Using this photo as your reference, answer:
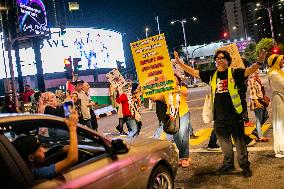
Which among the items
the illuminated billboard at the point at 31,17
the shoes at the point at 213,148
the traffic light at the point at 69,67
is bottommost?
the shoes at the point at 213,148

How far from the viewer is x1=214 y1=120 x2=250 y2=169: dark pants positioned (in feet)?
20.2

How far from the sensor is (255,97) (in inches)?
330

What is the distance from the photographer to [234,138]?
6301 mm

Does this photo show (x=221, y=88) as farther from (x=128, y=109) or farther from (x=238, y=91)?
(x=128, y=109)

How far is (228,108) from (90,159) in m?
2.91

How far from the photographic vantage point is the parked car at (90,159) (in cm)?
314

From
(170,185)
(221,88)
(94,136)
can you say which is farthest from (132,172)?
(221,88)

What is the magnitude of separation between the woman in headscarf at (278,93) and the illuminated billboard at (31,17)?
2042 cm

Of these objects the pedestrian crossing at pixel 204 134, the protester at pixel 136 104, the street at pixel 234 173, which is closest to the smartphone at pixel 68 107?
the street at pixel 234 173

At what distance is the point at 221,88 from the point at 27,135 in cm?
348

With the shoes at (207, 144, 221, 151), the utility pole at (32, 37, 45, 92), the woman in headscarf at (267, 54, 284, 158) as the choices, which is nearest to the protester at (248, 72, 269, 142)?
the shoes at (207, 144, 221, 151)

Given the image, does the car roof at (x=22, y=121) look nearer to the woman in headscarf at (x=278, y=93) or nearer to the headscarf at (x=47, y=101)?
the headscarf at (x=47, y=101)

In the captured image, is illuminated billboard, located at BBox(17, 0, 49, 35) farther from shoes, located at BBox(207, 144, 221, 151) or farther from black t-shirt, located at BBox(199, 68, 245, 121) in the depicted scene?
black t-shirt, located at BBox(199, 68, 245, 121)

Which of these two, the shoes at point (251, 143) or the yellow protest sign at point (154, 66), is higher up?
the yellow protest sign at point (154, 66)
